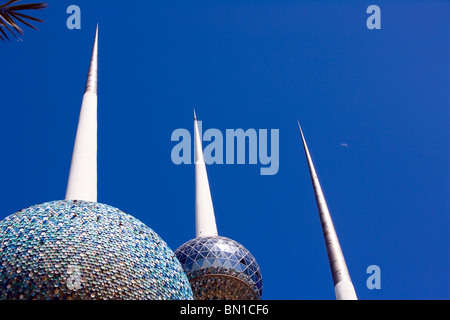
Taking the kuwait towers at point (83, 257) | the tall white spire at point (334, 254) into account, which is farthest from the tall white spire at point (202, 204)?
the kuwait towers at point (83, 257)

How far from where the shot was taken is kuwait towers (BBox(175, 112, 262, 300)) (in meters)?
26.5

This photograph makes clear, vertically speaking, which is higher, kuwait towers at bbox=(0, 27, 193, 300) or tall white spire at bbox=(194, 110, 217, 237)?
tall white spire at bbox=(194, 110, 217, 237)

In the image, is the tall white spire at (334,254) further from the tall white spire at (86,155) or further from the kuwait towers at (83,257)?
the tall white spire at (86,155)

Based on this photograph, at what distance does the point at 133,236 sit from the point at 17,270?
107 inches

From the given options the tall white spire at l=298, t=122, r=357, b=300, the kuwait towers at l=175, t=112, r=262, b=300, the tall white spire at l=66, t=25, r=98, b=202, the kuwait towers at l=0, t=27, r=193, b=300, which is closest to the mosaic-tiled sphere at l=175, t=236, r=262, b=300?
the kuwait towers at l=175, t=112, r=262, b=300

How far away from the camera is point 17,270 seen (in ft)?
46.6

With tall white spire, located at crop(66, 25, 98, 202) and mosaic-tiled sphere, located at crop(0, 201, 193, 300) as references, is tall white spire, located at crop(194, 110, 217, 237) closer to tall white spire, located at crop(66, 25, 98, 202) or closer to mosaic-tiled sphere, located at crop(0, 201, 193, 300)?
tall white spire, located at crop(66, 25, 98, 202)

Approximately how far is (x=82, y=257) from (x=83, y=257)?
2 centimetres

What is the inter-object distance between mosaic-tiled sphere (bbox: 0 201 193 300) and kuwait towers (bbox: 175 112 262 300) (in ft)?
34.5

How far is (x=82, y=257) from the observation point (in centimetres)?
1440

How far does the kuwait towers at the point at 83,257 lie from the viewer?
14.0m

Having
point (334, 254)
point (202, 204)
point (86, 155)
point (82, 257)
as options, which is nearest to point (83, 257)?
point (82, 257)

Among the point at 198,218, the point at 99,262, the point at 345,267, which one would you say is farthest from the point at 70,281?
the point at 198,218

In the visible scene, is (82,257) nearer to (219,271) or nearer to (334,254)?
(334,254)
